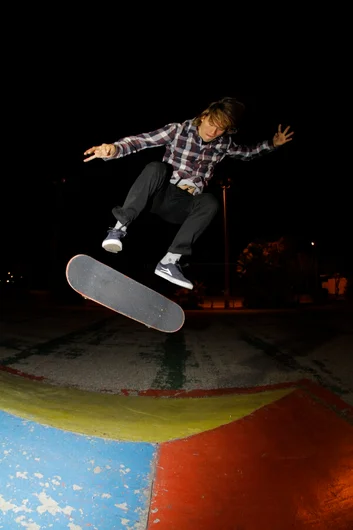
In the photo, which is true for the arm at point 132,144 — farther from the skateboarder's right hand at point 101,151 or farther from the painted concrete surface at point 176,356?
the painted concrete surface at point 176,356

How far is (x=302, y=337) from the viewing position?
9406mm

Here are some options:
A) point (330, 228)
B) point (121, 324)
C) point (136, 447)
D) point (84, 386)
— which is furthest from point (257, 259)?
point (136, 447)

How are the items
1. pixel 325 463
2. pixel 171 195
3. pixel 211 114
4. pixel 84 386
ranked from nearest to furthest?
pixel 325 463 → pixel 211 114 → pixel 171 195 → pixel 84 386

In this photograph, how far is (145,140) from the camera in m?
3.32

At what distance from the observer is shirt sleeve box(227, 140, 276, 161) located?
3.68 m

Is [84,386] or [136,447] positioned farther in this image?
[84,386]

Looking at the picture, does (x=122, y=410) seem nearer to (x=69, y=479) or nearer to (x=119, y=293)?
(x=119, y=293)

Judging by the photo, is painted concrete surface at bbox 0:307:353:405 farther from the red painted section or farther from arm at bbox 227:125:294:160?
arm at bbox 227:125:294:160

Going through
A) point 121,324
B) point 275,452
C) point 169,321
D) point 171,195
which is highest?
point 171,195

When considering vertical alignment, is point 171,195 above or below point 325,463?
above

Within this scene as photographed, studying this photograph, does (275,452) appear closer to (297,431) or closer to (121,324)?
(297,431)

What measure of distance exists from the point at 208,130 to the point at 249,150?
0.68 meters

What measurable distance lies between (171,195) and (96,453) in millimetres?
2327

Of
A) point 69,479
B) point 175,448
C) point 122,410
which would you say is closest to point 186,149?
point 175,448
